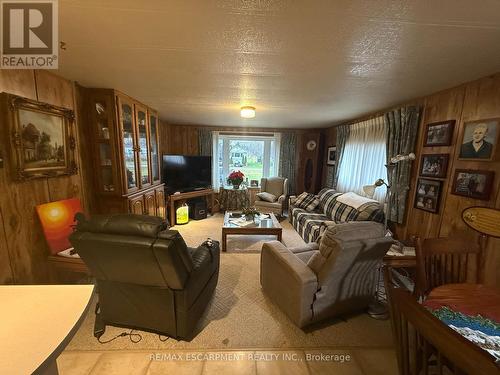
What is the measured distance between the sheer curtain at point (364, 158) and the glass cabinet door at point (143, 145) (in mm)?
3803

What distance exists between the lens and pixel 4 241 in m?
1.67

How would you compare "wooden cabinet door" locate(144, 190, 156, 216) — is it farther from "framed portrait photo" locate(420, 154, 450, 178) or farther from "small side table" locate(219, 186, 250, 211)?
"framed portrait photo" locate(420, 154, 450, 178)

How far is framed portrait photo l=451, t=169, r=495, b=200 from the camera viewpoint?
6.09ft

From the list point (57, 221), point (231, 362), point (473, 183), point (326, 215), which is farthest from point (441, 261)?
point (57, 221)

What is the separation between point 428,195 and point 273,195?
3127 mm

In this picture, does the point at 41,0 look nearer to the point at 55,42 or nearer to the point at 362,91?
the point at 55,42

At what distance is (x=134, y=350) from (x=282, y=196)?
383cm

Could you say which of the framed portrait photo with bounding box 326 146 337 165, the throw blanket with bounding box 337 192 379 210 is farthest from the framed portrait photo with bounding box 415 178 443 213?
the framed portrait photo with bounding box 326 146 337 165

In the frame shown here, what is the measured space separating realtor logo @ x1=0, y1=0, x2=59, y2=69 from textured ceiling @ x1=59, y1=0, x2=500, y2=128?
0.07m

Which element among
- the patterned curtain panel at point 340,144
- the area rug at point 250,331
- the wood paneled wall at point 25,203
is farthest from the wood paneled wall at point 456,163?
the wood paneled wall at point 25,203

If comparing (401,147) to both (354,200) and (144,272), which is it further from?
(144,272)

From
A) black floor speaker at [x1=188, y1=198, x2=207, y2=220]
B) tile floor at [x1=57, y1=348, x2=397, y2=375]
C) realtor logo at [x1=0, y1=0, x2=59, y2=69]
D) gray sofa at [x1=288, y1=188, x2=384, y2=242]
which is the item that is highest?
realtor logo at [x1=0, y1=0, x2=59, y2=69]

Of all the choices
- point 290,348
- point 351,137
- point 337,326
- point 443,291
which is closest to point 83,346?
point 290,348

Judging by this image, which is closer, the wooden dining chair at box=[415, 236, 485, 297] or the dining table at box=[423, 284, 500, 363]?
the dining table at box=[423, 284, 500, 363]
